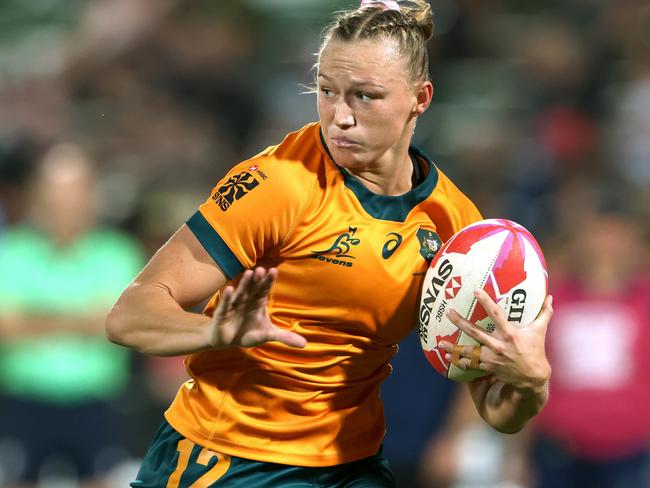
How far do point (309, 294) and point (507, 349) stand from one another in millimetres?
605

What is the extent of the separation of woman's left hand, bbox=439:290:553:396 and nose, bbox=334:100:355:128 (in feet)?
2.04

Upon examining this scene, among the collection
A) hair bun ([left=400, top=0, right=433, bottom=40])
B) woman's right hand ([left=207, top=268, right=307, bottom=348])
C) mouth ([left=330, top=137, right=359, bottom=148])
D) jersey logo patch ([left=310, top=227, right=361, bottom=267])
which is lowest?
jersey logo patch ([left=310, top=227, right=361, bottom=267])

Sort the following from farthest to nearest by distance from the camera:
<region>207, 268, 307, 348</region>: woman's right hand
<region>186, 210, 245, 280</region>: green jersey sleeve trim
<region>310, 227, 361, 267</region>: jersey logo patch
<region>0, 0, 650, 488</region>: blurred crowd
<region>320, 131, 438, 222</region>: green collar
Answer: <region>0, 0, 650, 488</region>: blurred crowd
<region>320, 131, 438, 222</region>: green collar
<region>310, 227, 361, 267</region>: jersey logo patch
<region>186, 210, 245, 280</region>: green jersey sleeve trim
<region>207, 268, 307, 348</region>: woman's right hand

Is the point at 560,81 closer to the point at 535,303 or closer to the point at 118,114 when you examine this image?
the point at 118,114

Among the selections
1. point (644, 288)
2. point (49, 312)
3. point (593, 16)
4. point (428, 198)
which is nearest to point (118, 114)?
point (49, 312)

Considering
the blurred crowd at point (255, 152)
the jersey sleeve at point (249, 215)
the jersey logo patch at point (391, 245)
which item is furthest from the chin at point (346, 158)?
the blurred crowd at point (255, 152)

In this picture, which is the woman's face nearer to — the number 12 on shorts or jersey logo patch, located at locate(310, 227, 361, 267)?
jersey logo patch, located at locate(310, 227, 361, 267)

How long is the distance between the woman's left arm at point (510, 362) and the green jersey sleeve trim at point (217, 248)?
25.9 inches

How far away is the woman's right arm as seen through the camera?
10.2ft

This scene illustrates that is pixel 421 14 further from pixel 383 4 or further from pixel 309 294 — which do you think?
pixel 309 294

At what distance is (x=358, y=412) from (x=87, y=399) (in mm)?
3517

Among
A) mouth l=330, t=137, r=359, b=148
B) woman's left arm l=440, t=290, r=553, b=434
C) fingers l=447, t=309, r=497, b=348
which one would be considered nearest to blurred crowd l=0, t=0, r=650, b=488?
woman's left arm l=440, t=290, r=553, b=434

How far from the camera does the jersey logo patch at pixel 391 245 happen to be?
3596 mm

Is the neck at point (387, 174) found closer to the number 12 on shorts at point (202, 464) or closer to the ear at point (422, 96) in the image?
the ear at point (422, 96)
